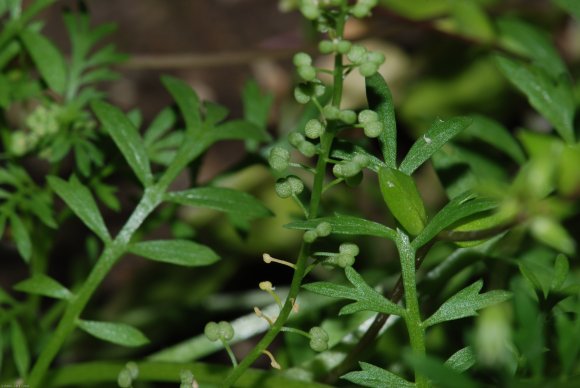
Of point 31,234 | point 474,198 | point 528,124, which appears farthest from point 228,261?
point 474,198

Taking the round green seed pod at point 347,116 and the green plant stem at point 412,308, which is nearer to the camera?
the round green seed pod at point 347,116

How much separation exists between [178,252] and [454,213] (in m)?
0.40

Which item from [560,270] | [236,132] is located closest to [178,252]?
[236,132]

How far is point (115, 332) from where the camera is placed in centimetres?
107

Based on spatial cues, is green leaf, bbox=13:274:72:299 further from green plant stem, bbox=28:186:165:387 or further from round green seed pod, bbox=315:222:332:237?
round green seed pod, bbox=315:222:332:237

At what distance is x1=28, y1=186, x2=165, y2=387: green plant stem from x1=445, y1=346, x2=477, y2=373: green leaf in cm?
47

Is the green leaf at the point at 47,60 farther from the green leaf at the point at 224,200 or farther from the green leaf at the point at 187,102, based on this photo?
the green leaf at the point at 224,200

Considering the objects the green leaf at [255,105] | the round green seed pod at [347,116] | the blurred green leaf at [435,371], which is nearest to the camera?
the blurred green leaf at [435,371]

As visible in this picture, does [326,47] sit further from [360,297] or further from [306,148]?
[360,297]

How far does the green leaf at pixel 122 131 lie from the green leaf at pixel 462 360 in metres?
0.50

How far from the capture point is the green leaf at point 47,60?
1.25m

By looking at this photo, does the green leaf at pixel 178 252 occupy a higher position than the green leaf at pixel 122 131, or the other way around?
the green leaf at pixel 122 131

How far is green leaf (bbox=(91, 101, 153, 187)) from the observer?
1.08 meters

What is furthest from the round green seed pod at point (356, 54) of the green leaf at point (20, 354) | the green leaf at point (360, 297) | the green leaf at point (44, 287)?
the green leaf at point (20, 354)
